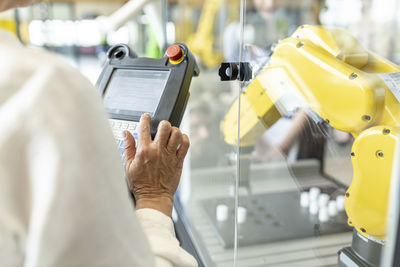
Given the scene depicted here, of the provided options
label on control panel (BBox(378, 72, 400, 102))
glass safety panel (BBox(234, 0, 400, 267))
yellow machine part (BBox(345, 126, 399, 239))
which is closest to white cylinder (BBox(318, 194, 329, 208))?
glass safety panel (BBox(234, 0, 400, 267))

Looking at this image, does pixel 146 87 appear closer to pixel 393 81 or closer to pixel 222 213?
pixel 393 81

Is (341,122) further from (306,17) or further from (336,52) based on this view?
(306,17)

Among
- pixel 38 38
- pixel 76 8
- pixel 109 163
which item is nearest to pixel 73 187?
pixel 109 163

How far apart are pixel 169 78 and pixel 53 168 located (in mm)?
510

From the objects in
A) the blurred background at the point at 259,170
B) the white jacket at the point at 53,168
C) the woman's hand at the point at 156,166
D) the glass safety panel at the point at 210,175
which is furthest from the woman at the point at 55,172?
the glass safety panel at the point at 210,175

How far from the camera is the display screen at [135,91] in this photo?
2.98 ft

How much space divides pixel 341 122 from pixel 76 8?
523 centimetres

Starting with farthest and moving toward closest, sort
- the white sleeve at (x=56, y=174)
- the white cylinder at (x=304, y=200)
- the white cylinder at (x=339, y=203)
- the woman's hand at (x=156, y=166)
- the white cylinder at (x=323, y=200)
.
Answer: the white cylinder at (x=304, y=200)
the white cylinder at (x=323, y=200)
the white cylinder at (x=339, y=203)
the woman's hand at (x=156, y=166)
the white sleeve at (x=56, y=174)

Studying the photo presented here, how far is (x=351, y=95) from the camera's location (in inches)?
33.3

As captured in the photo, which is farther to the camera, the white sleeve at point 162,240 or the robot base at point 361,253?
the robot base at point 361,253

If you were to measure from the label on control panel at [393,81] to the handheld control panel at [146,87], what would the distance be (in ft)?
1.49

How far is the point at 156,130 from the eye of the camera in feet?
2.73

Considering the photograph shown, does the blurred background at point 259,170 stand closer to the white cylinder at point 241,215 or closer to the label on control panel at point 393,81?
the white cylinder at point 241,215

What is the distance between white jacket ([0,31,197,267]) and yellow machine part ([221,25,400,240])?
1.88 feet
